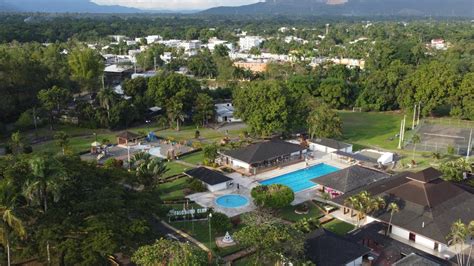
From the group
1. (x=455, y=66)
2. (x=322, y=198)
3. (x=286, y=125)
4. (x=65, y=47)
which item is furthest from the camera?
(x=65, y=47)

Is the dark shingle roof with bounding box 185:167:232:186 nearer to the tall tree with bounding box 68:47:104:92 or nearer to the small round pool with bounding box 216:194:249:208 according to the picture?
the small round pool with bounding box 216:194:249:208

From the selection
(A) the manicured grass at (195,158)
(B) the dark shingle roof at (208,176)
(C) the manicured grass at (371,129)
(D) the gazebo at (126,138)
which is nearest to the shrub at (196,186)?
(B) the dark shingle roof at (208,176)

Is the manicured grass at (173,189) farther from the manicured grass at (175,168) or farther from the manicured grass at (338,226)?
the manicured grass at (338,226)

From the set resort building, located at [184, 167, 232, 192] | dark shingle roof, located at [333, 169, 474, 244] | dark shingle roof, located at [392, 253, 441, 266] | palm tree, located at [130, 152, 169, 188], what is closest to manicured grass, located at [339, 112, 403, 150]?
dark shingle roof, located at [333, 169, 474, 244]

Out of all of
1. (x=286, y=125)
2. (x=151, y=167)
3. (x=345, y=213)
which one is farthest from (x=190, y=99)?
(x=345, y=213)

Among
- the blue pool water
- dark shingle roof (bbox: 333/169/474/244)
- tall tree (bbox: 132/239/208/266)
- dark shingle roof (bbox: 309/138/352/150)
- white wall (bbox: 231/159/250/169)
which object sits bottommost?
the blue pool water

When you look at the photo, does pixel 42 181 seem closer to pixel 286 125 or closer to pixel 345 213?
pixel 345 213
